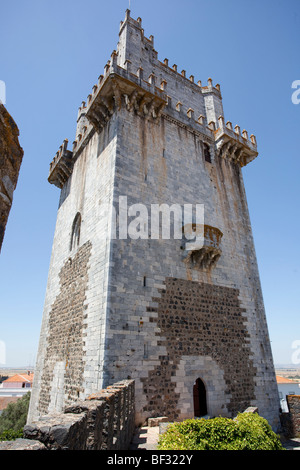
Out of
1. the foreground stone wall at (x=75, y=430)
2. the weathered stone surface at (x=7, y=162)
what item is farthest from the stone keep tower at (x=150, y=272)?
the weathered stone surface at (x=7, y=162)

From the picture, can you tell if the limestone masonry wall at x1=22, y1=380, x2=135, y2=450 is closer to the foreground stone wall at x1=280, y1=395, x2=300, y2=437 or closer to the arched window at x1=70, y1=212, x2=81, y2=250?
the arched window at x1=70, y1=212, x2=81, y2=250

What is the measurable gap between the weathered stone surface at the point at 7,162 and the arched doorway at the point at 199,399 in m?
9.39

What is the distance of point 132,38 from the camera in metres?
14.8

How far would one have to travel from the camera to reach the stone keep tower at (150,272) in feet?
28.5

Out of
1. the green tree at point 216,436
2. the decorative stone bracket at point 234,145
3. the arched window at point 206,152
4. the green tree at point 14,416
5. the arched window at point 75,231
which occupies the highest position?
the decorative stone bracket at point 234,145

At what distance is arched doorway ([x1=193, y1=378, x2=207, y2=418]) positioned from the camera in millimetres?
9225

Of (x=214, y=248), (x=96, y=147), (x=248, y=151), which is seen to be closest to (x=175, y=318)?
(x=214, y=248)

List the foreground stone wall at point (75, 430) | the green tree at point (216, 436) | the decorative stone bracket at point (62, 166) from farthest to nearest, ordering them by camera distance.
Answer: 1. the decorative stone bracket at point (62, 166)
2. the green tree at point (216, 436)
3. the foreground stone wall at point (75, 430)

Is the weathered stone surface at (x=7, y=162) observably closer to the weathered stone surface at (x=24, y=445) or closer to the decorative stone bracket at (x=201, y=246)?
the weathered stone surface at (x=24, y=445)

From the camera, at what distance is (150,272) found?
9758 mm

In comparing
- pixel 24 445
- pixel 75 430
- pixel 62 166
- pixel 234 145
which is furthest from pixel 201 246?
pixel 62 166

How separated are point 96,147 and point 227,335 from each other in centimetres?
994

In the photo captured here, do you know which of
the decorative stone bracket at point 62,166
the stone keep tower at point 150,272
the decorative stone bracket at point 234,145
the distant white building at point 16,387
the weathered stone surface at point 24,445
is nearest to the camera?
the weathered stone surface at point 24,445
